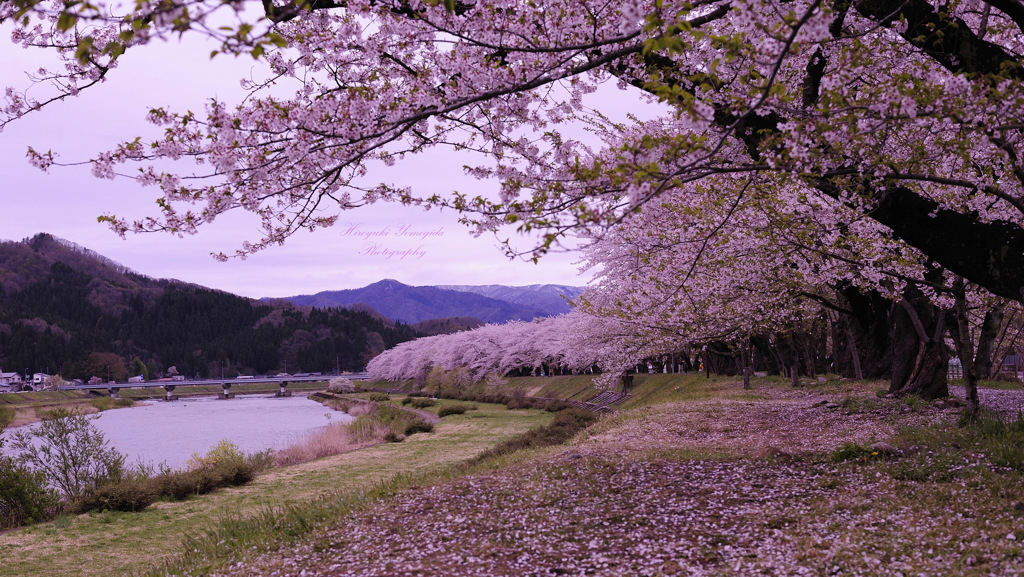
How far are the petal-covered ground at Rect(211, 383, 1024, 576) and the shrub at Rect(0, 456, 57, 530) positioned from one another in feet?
55.5

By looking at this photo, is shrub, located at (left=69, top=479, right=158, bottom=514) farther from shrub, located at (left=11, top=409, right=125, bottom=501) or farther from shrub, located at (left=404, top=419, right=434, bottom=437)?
shrub, located at (left=404, top=419, right=434, bottom=437)

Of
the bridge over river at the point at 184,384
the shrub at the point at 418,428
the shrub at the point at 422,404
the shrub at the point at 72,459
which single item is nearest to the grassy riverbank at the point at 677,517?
the shrub at the point at 72,459

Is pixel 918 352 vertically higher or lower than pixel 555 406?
higher

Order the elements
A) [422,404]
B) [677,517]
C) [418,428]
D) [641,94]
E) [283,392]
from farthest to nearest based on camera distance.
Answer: [283,392] < [422,404] < [418,428] < [641,94] < [677,517]

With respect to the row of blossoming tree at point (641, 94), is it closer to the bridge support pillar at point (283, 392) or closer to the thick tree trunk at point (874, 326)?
the thick tree trunk at point (874, 326)

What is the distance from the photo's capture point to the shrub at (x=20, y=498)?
68.9 ft

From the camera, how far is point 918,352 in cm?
1944

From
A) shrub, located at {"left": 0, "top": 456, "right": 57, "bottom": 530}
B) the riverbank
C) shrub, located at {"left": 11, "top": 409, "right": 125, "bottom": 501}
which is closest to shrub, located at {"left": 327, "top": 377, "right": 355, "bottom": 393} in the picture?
the riverbank

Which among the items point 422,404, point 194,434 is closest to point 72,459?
point 194,434

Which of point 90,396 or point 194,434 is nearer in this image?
point 194,434

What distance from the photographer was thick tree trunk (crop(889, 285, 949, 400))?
17.9m

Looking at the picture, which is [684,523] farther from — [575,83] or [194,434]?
[194,434]

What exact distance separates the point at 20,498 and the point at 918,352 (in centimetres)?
2890

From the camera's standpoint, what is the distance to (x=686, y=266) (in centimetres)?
1628
